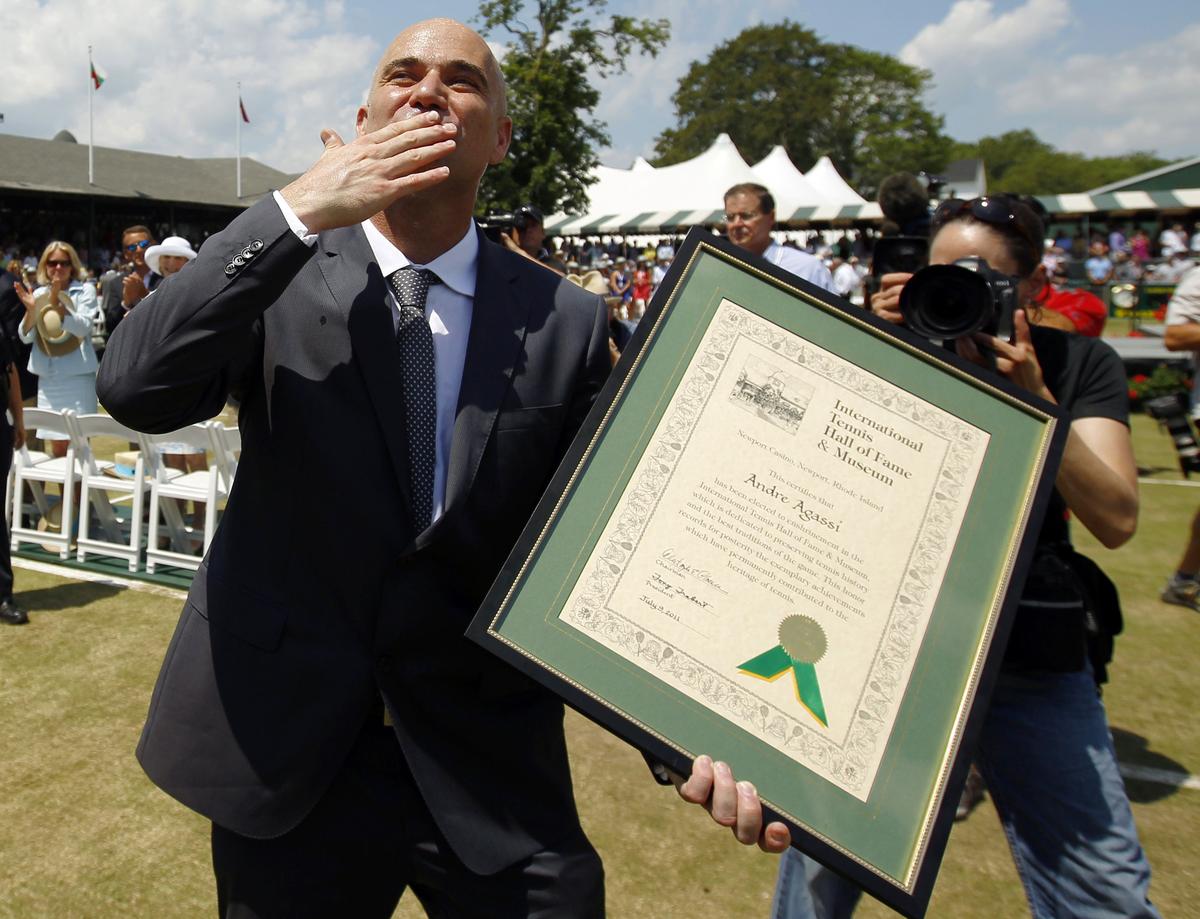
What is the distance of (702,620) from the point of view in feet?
4.75

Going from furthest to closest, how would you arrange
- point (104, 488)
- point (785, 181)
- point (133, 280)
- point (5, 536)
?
1. point (785, 181)
2. point (104, 488)
3. point (133, 280)
4. point (5, 536)

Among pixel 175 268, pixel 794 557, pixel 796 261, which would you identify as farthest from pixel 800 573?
pixel 175 268

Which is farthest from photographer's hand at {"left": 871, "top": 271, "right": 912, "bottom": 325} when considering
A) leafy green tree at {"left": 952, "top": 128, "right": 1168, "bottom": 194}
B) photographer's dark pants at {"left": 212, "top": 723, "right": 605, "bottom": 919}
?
leafy green tree at {"left": 952, "top": 128, "right": 1168, "bottom": 194}

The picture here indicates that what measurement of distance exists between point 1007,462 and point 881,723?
475 millimetres

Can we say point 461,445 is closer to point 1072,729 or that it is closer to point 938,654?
point 938,654

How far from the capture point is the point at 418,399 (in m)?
1.75

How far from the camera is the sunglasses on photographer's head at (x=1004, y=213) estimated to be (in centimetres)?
219

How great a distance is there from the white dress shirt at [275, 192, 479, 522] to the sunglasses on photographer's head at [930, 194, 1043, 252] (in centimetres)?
112

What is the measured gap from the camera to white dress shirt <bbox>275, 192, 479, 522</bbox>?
177cm

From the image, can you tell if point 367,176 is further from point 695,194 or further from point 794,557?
point 695,194

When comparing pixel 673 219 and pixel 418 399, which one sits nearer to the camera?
pixel 418 399

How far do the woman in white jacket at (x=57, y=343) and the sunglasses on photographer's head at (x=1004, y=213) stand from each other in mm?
6801

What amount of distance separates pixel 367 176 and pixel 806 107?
76.9 metres
